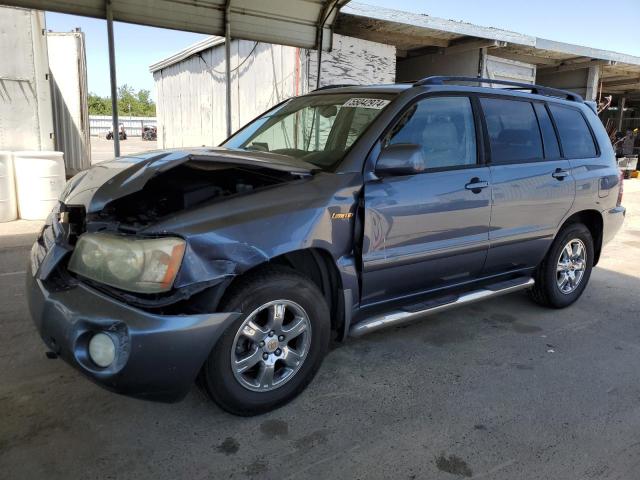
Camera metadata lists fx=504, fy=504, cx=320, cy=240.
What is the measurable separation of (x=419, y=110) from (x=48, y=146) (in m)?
7.42

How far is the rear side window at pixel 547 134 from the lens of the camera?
4230mm

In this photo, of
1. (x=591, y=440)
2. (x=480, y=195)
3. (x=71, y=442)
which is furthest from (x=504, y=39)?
(x=71, y=442)

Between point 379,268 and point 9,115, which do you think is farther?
point 9,115

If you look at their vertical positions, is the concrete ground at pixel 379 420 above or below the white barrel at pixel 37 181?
below

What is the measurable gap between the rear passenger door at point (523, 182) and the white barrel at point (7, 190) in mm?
6967

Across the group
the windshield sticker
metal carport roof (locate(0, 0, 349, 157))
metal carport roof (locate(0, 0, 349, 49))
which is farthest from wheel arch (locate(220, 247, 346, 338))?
metal carport roof (locate(0, 0, 349, 49))

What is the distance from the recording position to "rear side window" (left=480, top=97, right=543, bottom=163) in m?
3.81

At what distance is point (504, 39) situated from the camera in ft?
34.5

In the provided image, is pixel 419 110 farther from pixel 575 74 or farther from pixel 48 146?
pixel 575 74

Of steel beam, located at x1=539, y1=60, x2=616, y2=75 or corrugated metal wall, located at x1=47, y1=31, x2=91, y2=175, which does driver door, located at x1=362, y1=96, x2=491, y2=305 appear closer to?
corrugated metal wall, located at x1=47, y1=31, x2=91, y2=175

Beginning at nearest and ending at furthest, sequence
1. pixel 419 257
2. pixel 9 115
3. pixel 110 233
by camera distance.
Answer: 1. pixel 110 233
2. pixel 419 257
3. pixel 9 115

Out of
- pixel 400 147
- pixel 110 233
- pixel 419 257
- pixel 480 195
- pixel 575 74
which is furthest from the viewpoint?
pixel 575 74

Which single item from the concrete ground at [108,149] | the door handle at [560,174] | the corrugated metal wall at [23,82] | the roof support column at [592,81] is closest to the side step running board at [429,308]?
the door handle at [560,174]

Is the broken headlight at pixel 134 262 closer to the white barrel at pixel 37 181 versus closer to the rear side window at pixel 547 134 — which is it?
the rear side window at pixel 547 134
